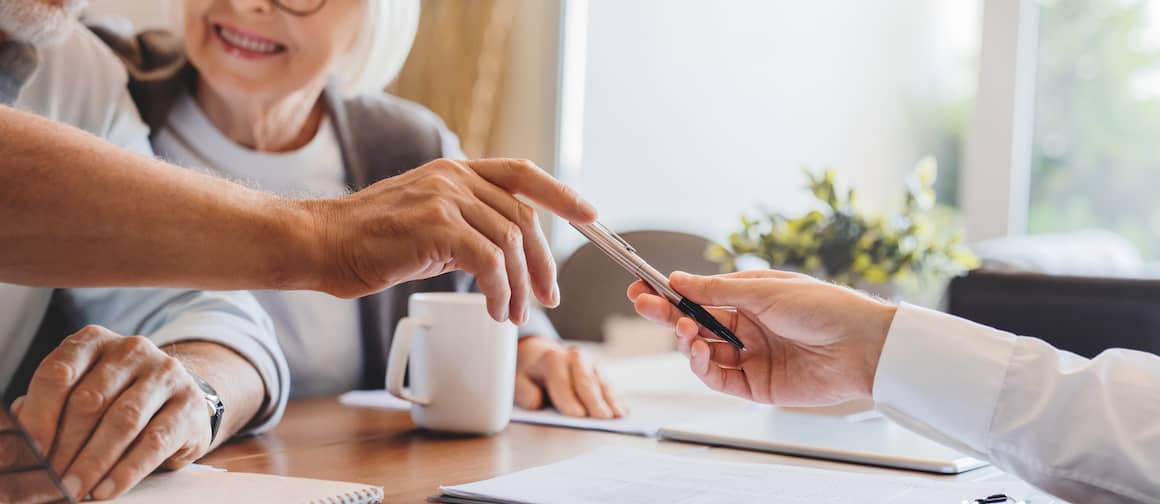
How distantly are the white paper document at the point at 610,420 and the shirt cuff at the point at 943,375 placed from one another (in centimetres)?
32

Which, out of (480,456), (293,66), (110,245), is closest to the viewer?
(110,245)

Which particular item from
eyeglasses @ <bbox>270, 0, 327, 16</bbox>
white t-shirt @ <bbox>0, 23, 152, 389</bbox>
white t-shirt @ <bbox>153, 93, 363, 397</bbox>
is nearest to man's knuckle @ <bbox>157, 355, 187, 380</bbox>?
white t-shirt @ <bbox>0, 23, 152, 389</bbox>

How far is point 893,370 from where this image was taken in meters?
0.92

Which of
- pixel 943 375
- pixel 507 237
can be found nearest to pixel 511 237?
pixel 507 237

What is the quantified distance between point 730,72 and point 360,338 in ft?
9.00

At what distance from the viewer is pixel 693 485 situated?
884 millimetres

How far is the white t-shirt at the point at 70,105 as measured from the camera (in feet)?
4.74

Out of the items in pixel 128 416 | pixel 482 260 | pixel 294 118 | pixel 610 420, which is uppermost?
pixel 294 118

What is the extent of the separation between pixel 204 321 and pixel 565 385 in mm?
421

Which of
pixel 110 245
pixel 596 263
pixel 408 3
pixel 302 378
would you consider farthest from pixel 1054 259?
pixel 110 245

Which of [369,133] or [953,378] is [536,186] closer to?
[953,378]

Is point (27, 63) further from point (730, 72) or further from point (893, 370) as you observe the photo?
point (730, 72)

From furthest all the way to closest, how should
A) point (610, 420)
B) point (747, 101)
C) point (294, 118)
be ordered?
point (747, 101), point (294, 118), point (610, 420)

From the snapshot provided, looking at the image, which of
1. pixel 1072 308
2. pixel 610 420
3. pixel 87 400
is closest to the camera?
pixel 87 400
